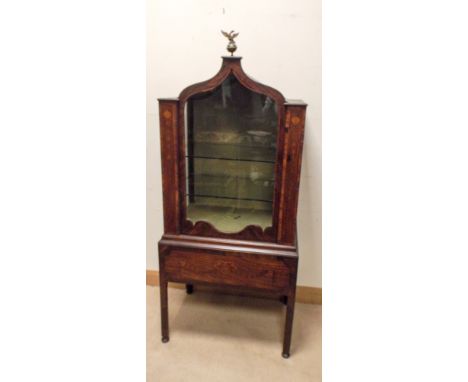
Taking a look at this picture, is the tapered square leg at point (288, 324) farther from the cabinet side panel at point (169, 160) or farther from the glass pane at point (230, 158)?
the cabinet side panel at point (169, 160)

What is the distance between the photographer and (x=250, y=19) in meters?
1.39

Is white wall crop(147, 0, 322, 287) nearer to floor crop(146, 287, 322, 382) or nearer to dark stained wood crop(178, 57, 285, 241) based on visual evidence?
dark stained wood crop(178, 57, 285, 241)

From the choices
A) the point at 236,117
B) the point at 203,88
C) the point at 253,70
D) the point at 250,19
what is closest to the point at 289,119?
the point at 236,117

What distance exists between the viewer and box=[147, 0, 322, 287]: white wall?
1374 millimetres

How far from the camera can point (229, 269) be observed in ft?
4.17

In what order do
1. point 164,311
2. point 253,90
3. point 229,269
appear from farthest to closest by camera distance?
point 164,311, point 229,269, point 253,90

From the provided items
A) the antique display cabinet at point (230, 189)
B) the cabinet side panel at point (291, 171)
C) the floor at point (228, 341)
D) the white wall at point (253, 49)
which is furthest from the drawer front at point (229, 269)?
the white wall at point (253, 49)

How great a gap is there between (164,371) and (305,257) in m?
0.81

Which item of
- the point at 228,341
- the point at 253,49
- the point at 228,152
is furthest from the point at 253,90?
the point at 228,341

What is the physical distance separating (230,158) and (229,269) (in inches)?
16.9

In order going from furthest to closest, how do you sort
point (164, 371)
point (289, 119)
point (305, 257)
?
point (305, 257) < point (164, 371) < point (289, 119)

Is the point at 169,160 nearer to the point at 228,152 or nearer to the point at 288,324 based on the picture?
the point at 228,152

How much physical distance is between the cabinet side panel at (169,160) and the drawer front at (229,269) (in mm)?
131

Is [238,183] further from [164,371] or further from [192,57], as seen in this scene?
[164,371]
